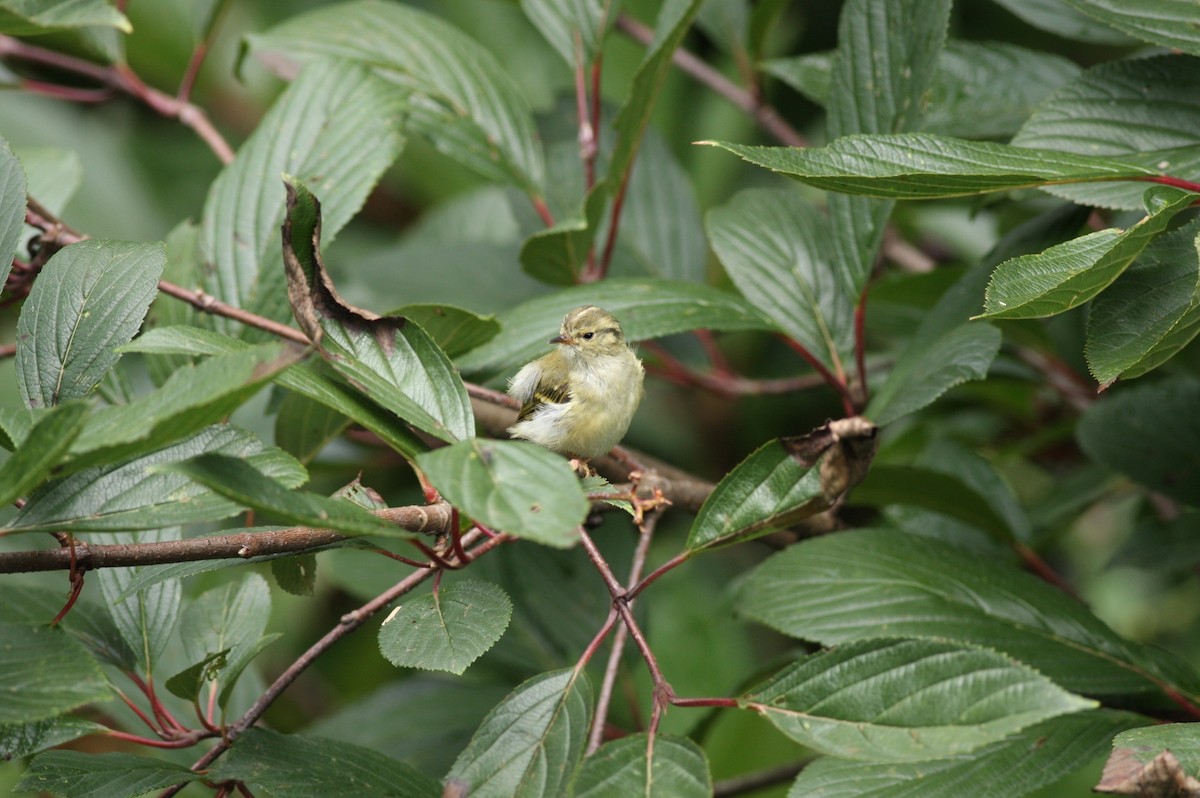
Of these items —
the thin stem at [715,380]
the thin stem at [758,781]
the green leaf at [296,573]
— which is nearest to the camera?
the green leaf at [296,573]

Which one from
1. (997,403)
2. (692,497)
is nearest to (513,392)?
(692,497)

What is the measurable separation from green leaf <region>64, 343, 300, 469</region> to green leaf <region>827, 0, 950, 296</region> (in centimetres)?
126

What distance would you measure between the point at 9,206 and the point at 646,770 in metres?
1.19

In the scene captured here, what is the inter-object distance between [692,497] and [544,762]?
67 cm

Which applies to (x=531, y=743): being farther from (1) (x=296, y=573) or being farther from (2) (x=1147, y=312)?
(2) (x=1147, y=312)

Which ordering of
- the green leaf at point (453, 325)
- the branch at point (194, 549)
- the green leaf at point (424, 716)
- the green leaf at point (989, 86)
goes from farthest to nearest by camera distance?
the green leaf at point (424, 716), the green leaf at point (989, 86), the green leaf at point (453, 325), the branch at point (194, 549)

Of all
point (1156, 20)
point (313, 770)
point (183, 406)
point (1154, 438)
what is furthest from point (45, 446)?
point (1154, 438)

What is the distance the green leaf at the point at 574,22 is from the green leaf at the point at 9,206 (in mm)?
1186

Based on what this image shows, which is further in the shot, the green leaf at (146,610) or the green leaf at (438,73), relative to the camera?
the green leaf at (438,73)

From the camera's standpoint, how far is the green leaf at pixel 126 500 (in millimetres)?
1204

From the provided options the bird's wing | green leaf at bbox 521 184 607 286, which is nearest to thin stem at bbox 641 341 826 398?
the bird's wing

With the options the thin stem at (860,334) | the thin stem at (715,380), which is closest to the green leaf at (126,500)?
the thin stem at (860,334)

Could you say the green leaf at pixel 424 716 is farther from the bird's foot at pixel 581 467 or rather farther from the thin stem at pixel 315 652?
the thin stem at pixel 315 652

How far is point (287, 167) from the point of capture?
2.17m
